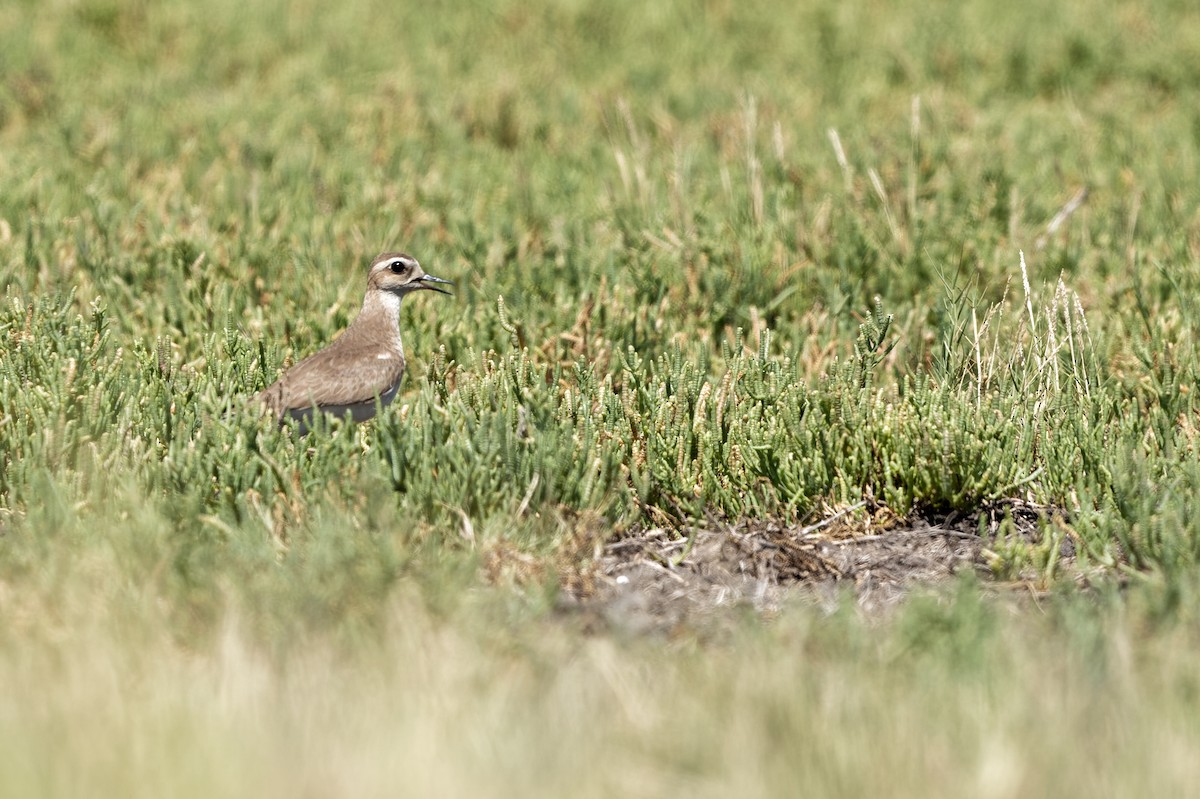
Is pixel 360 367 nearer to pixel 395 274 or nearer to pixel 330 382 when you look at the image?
pixel 330 382

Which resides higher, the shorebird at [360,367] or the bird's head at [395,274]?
the bird's head at [395,274]

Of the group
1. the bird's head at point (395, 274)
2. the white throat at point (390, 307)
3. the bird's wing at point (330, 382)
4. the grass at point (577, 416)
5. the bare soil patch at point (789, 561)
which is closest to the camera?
the grass at point (577, 416)

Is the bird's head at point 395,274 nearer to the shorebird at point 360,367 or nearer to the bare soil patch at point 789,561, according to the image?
the shorebird at point 360,367

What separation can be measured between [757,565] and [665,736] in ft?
5.41

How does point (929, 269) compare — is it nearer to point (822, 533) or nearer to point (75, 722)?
point (822, 533)

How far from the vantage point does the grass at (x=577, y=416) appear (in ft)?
12.4

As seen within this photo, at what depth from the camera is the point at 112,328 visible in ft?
23.5

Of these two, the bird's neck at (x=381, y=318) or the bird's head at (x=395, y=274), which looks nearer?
the bird's neck at (x=381, y=318)

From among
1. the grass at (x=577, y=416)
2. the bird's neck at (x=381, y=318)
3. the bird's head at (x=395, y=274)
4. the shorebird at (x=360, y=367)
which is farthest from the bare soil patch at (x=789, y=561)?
the bird's head at (x=395, y=274)

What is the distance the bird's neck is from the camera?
6758 millimetres

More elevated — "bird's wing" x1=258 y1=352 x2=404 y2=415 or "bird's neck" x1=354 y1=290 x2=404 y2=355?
"bird's neck" x1=354 y1=290 x2=404 y2=355

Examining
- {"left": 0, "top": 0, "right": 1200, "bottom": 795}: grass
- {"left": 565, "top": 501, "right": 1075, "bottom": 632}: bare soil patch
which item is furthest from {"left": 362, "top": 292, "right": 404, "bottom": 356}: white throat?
{"left": 565, "top": 501, "right": 1075, "bottom": 632}: bare soil patch

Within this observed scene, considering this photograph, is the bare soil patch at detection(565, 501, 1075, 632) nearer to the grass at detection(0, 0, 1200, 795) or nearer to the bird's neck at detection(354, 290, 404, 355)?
the grass at detection(0, 0, 1200, 795)

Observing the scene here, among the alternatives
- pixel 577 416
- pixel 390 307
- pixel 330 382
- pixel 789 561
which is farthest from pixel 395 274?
pixel 789 561
